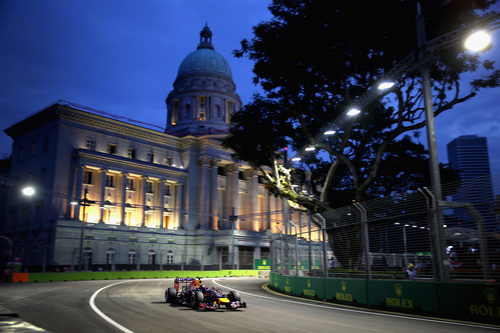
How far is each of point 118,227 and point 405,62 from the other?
49785 mm

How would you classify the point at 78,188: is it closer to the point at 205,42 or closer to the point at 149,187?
the point at 149,187

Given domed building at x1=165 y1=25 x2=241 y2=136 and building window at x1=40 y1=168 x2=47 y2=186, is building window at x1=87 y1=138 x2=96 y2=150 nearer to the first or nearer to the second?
building window at x1=40 y1=168 x2=47 y2=186

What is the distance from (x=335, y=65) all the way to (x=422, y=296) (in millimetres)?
12487

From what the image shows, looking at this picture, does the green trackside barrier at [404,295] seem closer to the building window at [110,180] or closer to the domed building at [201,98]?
the building window at [110,180]

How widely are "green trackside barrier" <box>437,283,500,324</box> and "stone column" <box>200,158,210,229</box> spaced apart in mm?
57923

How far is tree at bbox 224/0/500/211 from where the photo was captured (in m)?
19.4

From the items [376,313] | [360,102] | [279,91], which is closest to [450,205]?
[376,313]

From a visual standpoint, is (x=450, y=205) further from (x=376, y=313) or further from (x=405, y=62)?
(x=405, y=62)

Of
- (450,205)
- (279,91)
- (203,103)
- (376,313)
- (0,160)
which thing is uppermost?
(203,103)

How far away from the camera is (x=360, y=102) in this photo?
20859 mm

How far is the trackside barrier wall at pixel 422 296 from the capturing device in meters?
10.3

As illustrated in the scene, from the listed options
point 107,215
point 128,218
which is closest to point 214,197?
point 128,218

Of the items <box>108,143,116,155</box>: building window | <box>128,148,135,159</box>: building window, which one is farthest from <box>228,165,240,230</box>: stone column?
<box>108,143,116,155</box>: building window

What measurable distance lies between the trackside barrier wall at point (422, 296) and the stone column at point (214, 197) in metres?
52.9
